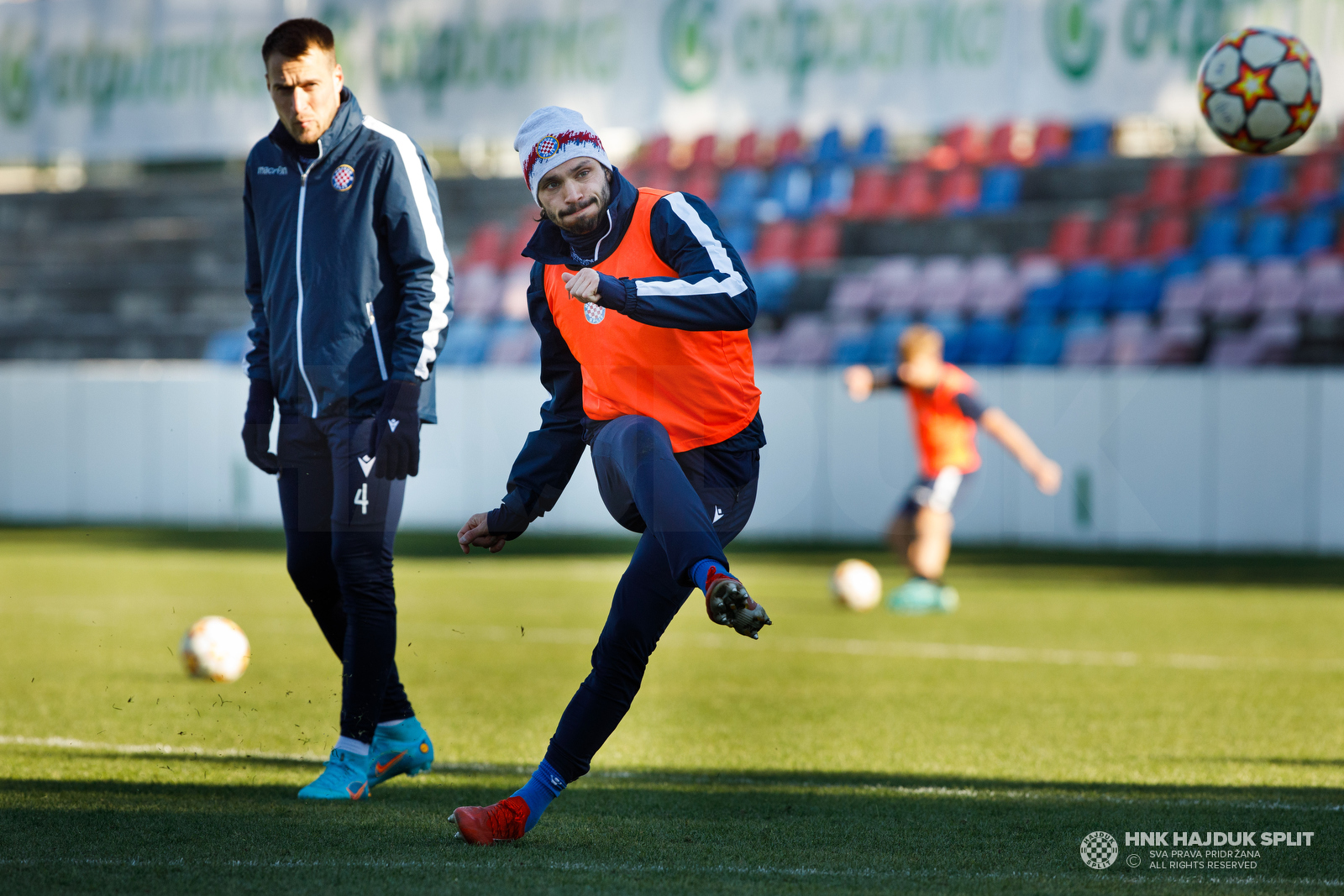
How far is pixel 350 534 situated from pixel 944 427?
6610 millimetres

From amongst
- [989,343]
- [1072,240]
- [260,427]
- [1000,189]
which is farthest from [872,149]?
[260,427]

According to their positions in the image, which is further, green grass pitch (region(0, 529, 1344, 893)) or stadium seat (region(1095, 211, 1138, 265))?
stadium seat (region(1095, 211, 1138, 265))

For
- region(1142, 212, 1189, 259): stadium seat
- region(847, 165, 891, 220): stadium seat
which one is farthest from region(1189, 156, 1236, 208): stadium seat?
region(847, 165, 891, 220): stadium seat

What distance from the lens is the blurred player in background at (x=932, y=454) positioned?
10.4 metres

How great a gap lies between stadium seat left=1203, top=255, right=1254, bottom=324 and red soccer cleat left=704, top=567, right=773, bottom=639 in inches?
574

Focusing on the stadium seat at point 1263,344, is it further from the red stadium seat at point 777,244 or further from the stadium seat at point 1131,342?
the red stadium seat at point 777,244

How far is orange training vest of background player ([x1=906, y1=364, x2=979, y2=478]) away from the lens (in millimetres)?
10609

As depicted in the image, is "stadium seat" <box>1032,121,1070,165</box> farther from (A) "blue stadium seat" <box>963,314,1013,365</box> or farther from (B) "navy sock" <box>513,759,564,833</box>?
(B) "navy sock" <box>513,759,564,833</box>

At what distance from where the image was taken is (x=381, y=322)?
4.86 metres

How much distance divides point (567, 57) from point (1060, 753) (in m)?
15.0

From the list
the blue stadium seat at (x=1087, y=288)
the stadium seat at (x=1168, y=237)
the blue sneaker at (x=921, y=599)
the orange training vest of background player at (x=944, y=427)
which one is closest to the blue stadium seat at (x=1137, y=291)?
the blue stadium seat at (x=1087, y=288)

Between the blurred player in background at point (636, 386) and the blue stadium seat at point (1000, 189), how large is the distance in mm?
16491

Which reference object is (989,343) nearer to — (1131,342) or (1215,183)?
(1131,342)

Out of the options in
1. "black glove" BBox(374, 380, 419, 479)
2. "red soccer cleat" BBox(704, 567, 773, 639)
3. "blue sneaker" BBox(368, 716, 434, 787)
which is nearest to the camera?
"red soccer cleat" BBox(704, 567, 773, 639)
